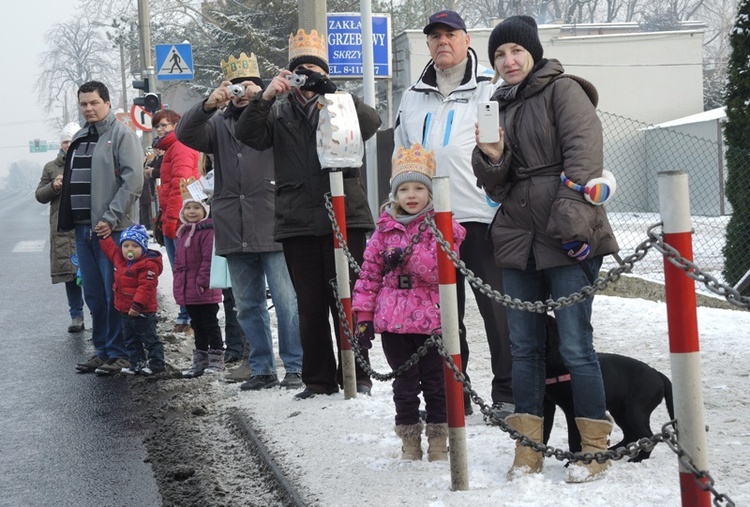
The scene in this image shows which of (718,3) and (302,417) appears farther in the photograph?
(718,3)

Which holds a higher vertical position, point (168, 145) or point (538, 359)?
point (168, 145)

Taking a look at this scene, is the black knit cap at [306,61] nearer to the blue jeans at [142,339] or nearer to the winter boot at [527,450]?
the blue jeans at [142,339]

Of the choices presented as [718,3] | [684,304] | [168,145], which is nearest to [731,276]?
[168,145]

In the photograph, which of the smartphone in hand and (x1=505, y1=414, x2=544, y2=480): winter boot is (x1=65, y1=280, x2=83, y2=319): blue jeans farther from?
the smartphone in hand

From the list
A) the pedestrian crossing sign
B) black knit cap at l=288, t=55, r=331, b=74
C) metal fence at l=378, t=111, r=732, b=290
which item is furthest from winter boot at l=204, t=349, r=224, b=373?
the pedestrian crossing sign

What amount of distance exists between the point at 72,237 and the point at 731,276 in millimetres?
7409

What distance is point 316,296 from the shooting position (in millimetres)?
7164

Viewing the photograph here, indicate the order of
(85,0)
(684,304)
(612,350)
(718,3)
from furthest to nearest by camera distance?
(718,3) < (85,0) < (612,350) < (684,304)

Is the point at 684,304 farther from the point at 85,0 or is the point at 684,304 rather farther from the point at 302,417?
the point at 85,0

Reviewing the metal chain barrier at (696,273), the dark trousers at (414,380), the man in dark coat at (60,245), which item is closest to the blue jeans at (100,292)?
the man in dark coat at (60,245)

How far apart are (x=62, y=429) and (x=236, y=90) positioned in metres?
2.52

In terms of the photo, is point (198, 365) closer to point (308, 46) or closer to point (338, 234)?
point (338, 234)

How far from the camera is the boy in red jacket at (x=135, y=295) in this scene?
888 cm

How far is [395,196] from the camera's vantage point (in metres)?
5.46
